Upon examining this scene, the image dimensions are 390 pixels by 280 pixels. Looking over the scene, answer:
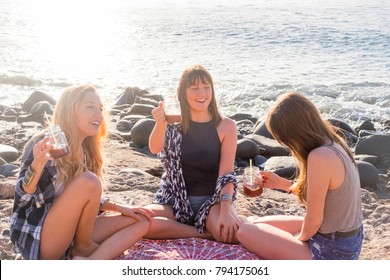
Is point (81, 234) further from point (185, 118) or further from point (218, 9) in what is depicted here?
point (218, 9)

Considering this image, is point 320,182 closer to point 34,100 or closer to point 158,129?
point 158,129

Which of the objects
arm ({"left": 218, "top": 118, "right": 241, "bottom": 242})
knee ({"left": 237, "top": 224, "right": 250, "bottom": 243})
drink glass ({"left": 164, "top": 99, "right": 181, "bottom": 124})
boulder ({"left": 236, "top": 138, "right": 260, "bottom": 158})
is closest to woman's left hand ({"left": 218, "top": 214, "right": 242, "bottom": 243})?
arm ({"left": 218, "top": 118, "right": 241, "bottom": 242})

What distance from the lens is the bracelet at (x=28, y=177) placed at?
156 inches

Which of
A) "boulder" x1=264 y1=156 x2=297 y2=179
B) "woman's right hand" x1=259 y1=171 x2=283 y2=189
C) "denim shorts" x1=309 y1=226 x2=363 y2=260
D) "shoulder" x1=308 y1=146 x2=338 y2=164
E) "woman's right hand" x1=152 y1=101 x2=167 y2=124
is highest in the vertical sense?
"woman's right hand" x1=152 y1=101 x2=167 y2=124

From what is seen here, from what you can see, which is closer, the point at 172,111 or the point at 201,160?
the point at 172,111

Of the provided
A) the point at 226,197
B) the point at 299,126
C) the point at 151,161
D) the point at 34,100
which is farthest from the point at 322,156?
the point at 34,100

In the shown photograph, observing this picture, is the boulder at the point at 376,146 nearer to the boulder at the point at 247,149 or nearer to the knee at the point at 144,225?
the boulder at the point at 247,149

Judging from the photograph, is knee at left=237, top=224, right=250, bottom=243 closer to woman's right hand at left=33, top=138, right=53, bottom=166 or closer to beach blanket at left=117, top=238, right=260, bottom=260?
beach blanket at left=117, top=238, right=260, bottom=260

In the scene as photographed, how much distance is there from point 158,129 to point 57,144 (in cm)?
141

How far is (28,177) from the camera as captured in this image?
4.00m

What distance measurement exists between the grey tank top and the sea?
5.36m

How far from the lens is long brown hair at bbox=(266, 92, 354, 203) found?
4141mm

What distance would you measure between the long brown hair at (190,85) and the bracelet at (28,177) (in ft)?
5.35

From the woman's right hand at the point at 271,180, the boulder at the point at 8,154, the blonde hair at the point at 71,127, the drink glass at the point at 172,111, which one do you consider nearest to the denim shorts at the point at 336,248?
the woman's right hand at the point at 271,180
